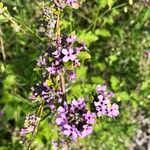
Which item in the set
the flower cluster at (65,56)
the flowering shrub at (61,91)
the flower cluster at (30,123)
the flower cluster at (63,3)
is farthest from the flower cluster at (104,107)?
the flower cluster at (63,3)

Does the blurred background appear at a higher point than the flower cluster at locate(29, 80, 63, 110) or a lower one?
higher

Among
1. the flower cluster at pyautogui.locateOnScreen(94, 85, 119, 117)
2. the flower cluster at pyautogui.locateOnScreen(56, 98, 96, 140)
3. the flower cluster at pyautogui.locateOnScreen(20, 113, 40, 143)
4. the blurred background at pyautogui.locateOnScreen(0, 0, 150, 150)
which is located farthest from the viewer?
the blurred background at pyautogui.locateOnScreen(0, 0, 150, 150)

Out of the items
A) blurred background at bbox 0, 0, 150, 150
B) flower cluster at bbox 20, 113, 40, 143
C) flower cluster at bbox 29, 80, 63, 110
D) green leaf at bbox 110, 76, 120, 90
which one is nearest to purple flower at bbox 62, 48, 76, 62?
flower cluster at bbox 29, 80, 63, 110

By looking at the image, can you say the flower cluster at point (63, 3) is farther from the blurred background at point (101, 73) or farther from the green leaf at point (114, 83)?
the green leaf at point (114, 83)

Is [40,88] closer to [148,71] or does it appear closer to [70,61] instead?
[70,61]

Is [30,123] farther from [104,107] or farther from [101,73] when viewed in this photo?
[101,73]

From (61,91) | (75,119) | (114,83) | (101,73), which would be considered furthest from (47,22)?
(101,73)

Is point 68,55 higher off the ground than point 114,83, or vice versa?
point 114,83

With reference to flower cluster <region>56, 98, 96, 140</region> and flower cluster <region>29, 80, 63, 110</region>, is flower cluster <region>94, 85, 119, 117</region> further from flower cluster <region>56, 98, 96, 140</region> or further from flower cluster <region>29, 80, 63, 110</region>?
flower cluster <region>29, 80, 63, 110</region>
